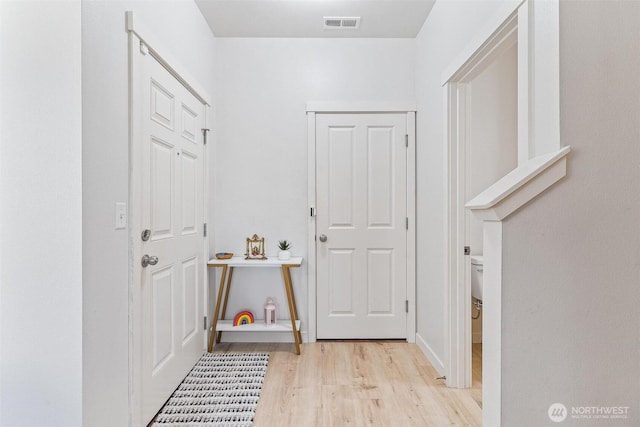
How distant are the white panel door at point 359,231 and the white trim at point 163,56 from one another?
972 mm

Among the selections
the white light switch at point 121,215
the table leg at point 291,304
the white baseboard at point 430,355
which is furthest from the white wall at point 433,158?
the white light switch at point 121,215

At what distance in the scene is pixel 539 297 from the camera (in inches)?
44.6

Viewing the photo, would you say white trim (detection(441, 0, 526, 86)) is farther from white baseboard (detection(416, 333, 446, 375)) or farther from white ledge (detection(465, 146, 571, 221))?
white baseboard (detection(416, 333, 446, 375))

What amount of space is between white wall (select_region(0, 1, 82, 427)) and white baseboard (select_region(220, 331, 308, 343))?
182cm

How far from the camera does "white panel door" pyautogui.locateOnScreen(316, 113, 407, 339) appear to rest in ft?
10.2

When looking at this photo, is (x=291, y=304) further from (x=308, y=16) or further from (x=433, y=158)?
(x=308, y=16)

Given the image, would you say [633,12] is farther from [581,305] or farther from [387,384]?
[387,384]

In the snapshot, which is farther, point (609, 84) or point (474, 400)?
point (474, 400)

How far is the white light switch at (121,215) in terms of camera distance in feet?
5.13

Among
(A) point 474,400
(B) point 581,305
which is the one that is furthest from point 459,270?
(B) point 581,305

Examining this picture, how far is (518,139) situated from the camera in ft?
4.96

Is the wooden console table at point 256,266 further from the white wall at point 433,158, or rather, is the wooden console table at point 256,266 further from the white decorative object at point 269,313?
the white wall at point 433,158

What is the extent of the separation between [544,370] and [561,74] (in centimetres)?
91

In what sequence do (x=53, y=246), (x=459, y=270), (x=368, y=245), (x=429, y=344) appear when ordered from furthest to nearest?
(x=368, y=245)
(x=429, y=344)
(x=459, y=270)
(x=53, y=246)
